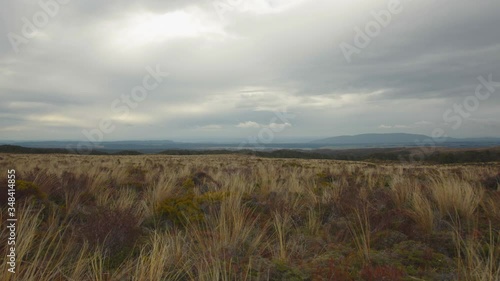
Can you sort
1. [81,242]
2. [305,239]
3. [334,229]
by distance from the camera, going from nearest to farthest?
[81,242], [305,239], [334,229]

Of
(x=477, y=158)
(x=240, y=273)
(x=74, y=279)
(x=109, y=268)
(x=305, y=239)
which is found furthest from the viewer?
(x=477, y=158)

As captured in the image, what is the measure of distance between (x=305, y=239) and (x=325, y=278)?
1294 millimetres

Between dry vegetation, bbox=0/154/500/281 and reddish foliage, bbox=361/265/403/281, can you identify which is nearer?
reddish foliage, bbox=361/265/403/281

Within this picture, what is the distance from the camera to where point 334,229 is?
5.07 meters

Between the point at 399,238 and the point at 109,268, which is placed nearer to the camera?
the point at 109,268

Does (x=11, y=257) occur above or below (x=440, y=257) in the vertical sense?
above

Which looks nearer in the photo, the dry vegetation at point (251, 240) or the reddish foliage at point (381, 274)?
the reddish foliage at point (381, 274)

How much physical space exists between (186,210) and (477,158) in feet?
202

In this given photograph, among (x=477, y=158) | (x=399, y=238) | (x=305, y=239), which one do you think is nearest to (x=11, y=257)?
(x=305, y=239)

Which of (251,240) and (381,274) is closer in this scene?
(381,274)

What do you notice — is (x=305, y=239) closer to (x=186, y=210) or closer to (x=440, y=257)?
(x=440, y=257)

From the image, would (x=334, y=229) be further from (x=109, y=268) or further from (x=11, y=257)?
(x=11, y=257)

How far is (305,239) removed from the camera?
4363 millimetres

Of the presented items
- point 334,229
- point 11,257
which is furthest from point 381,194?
point 11,257
